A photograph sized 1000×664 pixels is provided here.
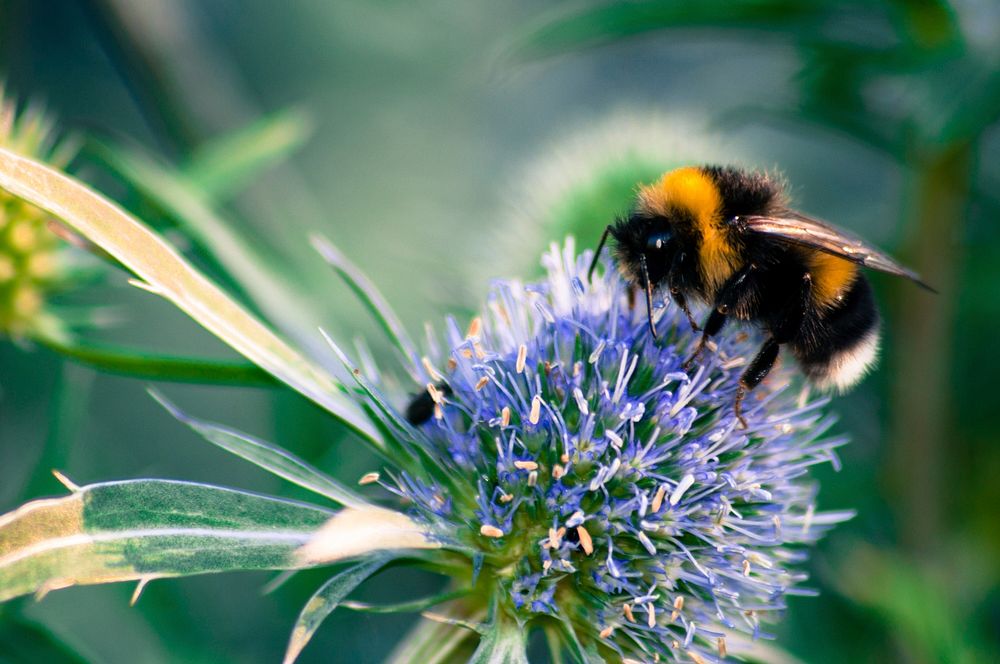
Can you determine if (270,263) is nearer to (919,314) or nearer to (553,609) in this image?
(553,609)

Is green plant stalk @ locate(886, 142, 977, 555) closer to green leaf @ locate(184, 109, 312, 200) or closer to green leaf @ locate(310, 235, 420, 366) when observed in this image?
green leaf @ locate(310, 235, 420, 366)

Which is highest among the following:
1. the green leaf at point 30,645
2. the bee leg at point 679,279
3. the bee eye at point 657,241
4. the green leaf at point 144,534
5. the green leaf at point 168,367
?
the bee eye at point 657,241

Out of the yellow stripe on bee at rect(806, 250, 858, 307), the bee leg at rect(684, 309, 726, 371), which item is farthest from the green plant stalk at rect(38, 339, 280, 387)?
the yellow stripe on bee at rect(806, 250, 858, 307)

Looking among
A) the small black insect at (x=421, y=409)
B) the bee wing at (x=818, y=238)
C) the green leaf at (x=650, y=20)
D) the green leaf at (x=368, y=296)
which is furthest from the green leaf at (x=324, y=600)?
the green leaf at (x=650, y=20)

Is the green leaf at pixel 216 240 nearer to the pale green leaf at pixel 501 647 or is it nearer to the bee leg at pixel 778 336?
the pale green leaf at pixel 501 647

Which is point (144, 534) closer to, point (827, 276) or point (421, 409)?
point (421, 409)

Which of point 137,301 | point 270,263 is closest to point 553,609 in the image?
point 270,263

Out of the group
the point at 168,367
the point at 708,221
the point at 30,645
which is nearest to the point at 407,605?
the point at 168,367
